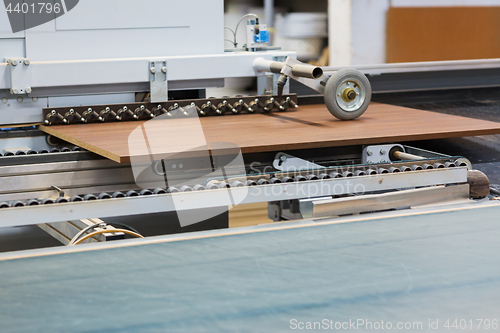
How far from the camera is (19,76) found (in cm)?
266

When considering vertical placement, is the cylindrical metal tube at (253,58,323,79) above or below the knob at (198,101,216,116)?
above

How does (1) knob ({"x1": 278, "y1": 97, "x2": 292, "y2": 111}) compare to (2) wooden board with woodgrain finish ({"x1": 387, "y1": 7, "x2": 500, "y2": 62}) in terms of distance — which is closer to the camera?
(1) knob ({"x1": 278, "y1": 97, "x2": 292, "y2": 111})

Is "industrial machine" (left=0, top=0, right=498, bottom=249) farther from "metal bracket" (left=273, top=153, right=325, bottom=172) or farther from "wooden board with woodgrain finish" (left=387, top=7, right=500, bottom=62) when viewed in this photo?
"wooden board with woodgrain finish" (left=387, top=7, right=500, bottom=62)

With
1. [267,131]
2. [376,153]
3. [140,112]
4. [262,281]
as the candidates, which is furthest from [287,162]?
[262,281]

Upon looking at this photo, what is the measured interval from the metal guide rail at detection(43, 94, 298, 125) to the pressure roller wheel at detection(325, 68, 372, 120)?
0.44m

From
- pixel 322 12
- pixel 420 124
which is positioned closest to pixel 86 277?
pixel 420 124

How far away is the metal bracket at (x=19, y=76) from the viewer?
2.64m

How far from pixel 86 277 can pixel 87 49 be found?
1.74 metres

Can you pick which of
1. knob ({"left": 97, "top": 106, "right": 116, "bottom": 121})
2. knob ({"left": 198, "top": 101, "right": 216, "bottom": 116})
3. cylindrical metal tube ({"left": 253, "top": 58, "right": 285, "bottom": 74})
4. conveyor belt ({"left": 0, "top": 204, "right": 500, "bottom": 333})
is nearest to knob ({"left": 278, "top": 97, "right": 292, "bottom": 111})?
cylindrical metal tube ({"left": 253, "top": 58, "right": 285, "bottom": 74})

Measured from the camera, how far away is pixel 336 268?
56.4 inches

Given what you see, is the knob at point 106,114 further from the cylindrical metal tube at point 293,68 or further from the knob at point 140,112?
the cylindrical metal tube at point 293,68

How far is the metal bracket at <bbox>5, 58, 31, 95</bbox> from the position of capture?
2.64 metres

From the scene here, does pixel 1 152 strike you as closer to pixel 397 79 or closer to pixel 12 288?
pixel 12 288

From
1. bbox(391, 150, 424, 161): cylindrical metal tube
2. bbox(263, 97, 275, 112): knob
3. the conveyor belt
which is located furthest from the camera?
bbox(263, 97, 275, 112): knob
